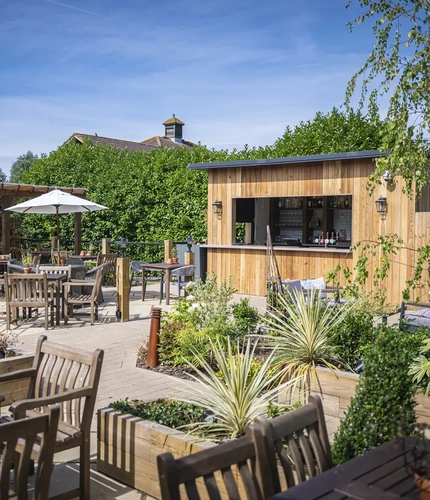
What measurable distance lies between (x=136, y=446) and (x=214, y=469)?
1575 mm

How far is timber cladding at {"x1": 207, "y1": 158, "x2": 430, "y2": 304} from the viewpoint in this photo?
375 inches

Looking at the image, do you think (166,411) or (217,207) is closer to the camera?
(166,411)

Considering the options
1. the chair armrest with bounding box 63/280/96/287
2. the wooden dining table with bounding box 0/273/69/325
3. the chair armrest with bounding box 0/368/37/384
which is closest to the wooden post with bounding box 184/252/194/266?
the chair armrest with bounding box 63/280/96/287

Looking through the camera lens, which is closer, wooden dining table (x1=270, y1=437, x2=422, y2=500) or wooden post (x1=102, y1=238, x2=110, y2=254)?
wooden dining table (x1=270, y1=437, x2=422, y2=500)

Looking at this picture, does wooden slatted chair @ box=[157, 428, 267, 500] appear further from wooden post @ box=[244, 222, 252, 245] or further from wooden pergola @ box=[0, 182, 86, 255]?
wooden post @ box=[244, 222, 252, 245]

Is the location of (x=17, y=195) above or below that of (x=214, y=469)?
above

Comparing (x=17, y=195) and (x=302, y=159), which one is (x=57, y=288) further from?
(x=17, y=195)

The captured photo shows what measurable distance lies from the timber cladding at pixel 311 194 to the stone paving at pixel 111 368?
1.16m

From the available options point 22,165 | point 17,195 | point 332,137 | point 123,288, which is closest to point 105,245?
point 17,195

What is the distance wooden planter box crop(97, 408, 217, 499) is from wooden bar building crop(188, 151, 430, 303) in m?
5.80

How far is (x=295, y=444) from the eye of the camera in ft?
6.98

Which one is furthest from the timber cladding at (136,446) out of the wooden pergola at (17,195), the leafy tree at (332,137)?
the leafy tree at (332,137)

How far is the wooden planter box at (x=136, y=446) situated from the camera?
10.0 feet

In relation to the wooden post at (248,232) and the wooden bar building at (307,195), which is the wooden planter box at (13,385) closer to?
the wooden bar building at (307,195)
